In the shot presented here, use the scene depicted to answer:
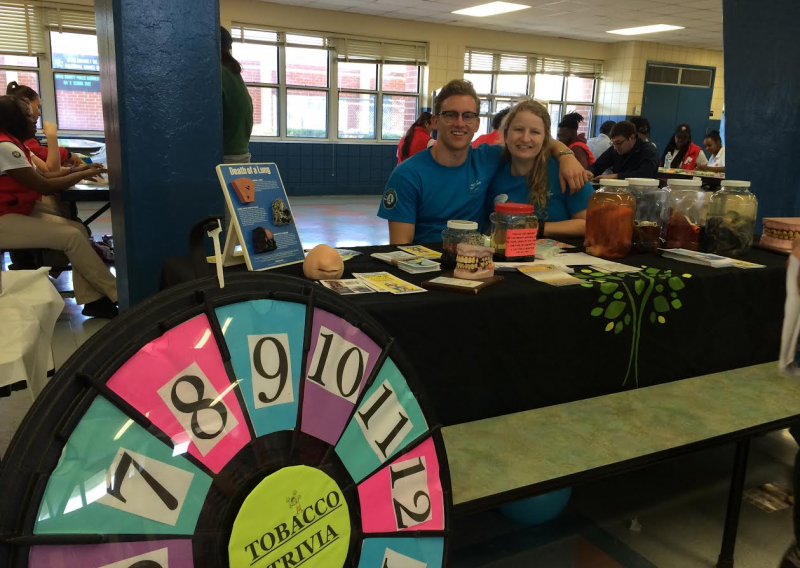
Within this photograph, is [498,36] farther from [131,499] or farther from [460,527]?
[131,499]

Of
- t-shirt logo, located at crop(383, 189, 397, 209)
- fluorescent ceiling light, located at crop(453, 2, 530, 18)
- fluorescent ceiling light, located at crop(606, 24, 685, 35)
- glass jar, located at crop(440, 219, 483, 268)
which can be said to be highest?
fluorescent ceiling light, located at crop(606, 24, 685, 35)

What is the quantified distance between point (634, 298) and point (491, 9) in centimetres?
928

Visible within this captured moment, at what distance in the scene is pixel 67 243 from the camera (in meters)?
3.83

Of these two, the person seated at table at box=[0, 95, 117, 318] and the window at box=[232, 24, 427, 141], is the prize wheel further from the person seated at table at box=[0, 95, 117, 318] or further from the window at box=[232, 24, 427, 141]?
the window at box=[232, 24, 427, 141]

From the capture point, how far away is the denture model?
1.70 m

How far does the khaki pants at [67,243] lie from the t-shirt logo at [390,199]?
2.35 meters

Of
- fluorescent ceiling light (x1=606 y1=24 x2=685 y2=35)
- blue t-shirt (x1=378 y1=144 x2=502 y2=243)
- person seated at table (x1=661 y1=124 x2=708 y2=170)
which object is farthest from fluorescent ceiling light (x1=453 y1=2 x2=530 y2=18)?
blue t-shirt (x1=378 y1=144 x2=502 y2=243)

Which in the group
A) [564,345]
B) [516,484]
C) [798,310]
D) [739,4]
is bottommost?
[516,484]

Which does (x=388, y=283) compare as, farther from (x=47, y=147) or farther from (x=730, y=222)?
(x=47, y=147)

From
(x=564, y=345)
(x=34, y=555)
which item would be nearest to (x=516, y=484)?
(x=564, y=345)

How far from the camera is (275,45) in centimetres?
1055

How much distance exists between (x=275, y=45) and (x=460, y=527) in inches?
397

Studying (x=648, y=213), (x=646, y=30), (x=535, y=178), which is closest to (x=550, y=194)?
(x=535, y=178)

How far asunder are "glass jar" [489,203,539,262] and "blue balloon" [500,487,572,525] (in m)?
0.74
